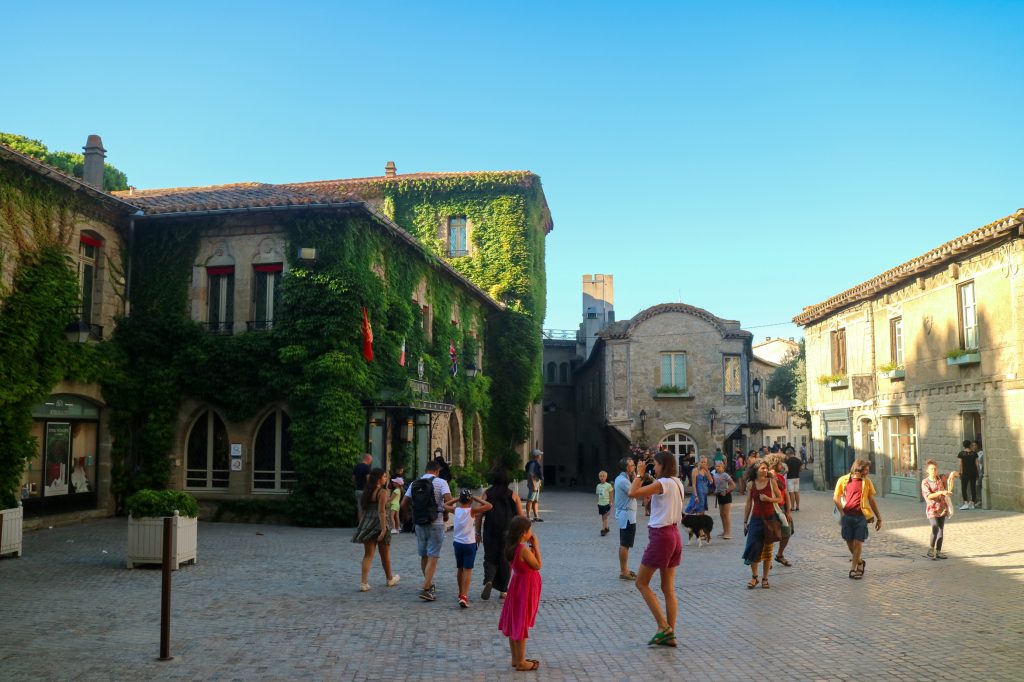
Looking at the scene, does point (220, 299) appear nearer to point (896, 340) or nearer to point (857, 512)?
point (857, 512)

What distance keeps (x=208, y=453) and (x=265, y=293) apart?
396 centimetres

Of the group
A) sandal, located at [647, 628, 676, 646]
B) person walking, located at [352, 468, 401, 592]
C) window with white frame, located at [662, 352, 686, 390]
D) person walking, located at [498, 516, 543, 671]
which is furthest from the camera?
window with white frame, located at [662, 352, 686, 390]

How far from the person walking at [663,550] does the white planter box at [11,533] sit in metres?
9.72

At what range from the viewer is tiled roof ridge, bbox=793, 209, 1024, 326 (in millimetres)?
18384

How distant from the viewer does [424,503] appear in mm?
10336

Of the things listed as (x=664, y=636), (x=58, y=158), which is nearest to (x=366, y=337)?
(x=664, y=636)

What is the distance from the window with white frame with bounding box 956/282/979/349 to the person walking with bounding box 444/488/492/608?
15.7 m

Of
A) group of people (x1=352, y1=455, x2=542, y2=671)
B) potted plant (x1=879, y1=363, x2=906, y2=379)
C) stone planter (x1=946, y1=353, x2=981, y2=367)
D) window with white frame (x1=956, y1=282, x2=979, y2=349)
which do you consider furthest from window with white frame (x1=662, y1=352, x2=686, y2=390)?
group of people (x1=352, y1=455, x2=542, y2=671)

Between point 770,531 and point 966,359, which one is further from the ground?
point 966,359

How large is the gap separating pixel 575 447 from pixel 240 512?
104 feet

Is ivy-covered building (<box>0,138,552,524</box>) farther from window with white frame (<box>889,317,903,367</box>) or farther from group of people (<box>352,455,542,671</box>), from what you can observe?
window with white frame (<box>889,317,903,367</box>)

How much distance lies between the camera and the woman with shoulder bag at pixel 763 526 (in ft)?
34.6

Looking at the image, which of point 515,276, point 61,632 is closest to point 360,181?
point 515,276

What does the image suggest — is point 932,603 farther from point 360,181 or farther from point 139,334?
point 360,181
